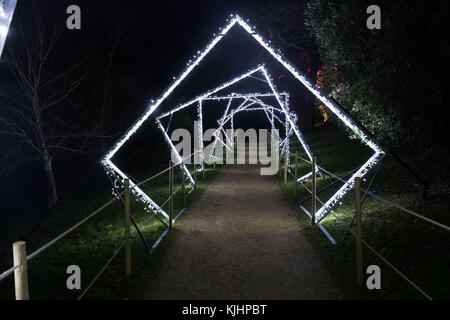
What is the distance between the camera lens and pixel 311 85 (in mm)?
7965

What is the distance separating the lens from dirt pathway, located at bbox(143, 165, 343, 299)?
509 cm

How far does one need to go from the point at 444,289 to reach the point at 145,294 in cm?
346

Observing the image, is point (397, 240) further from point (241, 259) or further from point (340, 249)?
point (241, 259)

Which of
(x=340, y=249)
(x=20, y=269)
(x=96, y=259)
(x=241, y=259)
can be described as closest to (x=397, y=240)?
(x=340, y=249)

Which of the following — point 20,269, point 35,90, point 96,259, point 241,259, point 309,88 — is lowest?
point 96,259

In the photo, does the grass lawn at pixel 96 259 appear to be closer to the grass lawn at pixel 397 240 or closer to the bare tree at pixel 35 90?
the grass lawn at pixel 397 240

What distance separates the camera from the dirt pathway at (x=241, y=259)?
5.09m

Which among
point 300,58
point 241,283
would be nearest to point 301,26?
point 300,58

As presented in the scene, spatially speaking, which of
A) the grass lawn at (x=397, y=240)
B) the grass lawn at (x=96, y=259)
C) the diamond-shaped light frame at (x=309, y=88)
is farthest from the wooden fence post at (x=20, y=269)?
the diamond-shaped light frame at (x=309, y=88)

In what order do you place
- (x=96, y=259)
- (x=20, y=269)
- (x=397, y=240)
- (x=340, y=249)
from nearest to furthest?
(x=20, y=269) → (x=340, y=249) → (x=397, y=240) → (x=96, y=259)

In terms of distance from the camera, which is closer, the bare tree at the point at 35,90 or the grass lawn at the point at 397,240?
the grass lawn at the point at 397,240

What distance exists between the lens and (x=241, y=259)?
6332mm

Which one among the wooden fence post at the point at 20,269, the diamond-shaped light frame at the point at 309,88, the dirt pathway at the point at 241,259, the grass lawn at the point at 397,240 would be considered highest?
the diamond-shaped light frame at the point at 309,88
